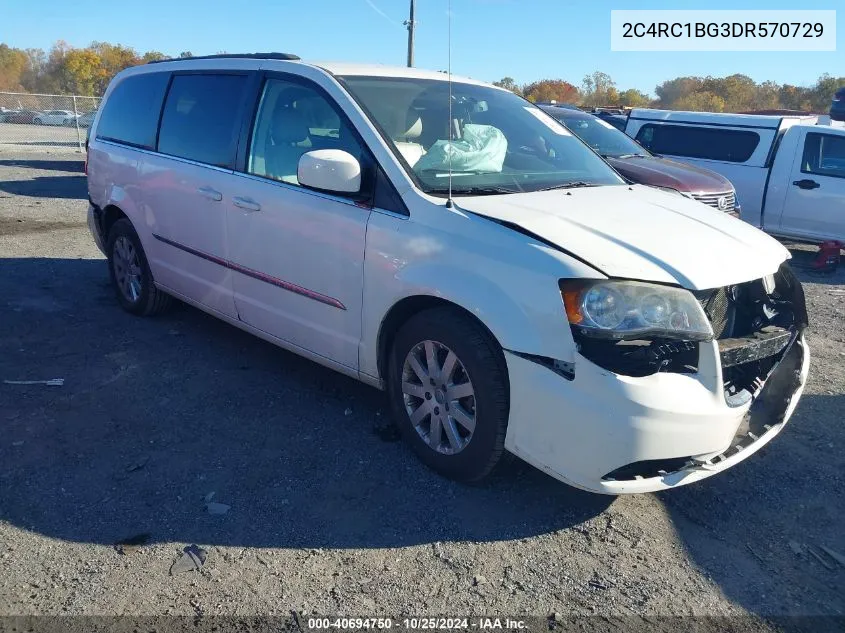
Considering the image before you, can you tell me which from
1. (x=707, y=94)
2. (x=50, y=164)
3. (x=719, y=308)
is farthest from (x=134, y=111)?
(x=707, y=94)

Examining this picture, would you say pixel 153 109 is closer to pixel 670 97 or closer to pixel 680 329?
pixel 680 329

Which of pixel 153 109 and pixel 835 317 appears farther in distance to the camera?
pixel 835 317

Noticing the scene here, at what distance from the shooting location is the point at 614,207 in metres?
3.52

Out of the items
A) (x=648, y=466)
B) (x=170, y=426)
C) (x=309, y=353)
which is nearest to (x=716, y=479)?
(x=648, y=466)

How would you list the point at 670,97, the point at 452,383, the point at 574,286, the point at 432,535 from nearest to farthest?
the point at 574,286 < the point at 432,535 < the point at 452,383 < the point at 670,97

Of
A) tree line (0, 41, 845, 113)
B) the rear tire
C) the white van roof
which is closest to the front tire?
the rear tire

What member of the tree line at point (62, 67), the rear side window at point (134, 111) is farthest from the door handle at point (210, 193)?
the tree line at point (62, 67)

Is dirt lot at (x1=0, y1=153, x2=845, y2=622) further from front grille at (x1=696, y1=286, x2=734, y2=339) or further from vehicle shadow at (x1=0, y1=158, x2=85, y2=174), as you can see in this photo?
vehicle shadow at (x1=0, y1=158, x2=85, y2=174)

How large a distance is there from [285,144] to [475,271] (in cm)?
163

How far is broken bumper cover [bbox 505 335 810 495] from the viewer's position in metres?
2.71

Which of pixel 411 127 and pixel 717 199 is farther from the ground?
pixel 411 127

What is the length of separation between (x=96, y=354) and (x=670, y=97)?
197 ft

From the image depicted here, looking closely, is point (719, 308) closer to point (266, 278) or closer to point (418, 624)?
point (418, 624)

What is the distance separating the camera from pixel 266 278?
4.10 m
